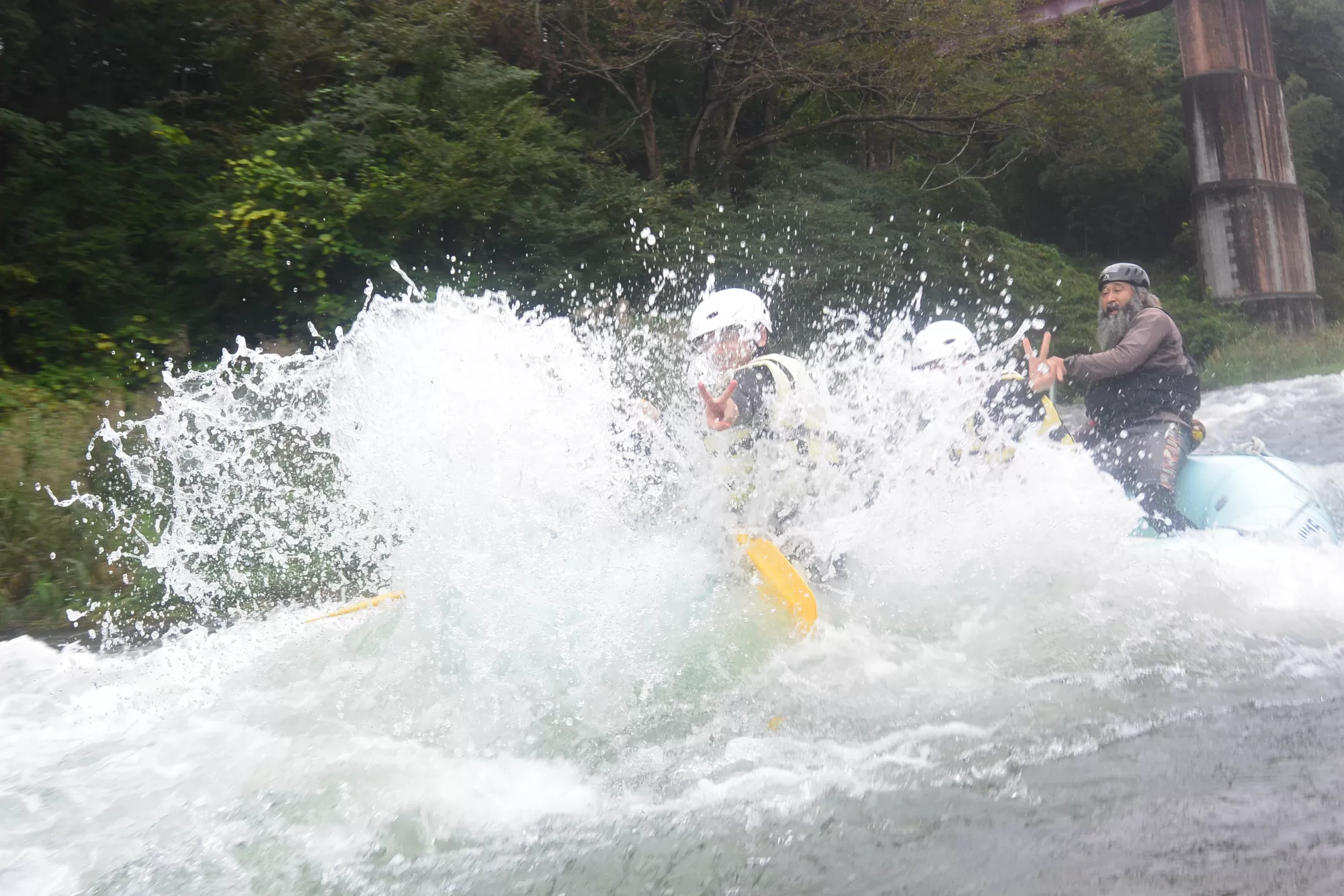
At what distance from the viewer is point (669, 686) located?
16.4ft

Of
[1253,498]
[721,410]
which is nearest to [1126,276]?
[1253,498]

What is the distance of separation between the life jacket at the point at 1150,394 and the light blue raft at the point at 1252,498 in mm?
319

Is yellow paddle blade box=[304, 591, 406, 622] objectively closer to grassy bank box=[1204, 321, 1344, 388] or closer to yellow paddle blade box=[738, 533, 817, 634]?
yellow paddle blade box=[738, 533, 817, 634]

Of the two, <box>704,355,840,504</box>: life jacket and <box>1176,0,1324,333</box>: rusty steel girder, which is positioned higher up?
<box>1176,0,1324,333</box>: rusty steel girder

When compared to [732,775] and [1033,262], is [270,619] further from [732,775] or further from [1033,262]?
[1033,262]

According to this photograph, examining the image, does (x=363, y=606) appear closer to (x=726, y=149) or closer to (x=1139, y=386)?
(x=1139, y=386)

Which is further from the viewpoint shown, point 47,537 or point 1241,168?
point 1241,168

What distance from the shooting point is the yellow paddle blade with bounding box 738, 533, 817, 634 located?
5270 mm

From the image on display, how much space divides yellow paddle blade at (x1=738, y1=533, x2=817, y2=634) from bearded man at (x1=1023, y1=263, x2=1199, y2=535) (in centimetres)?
222

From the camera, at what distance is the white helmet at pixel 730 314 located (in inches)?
239

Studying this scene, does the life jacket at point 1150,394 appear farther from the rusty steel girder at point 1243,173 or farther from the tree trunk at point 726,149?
the rusty steel girder at point 1243,173

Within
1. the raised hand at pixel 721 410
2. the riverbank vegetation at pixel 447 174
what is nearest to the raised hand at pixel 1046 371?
the raised hand at pixel 721 410

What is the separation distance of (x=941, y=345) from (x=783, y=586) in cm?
214

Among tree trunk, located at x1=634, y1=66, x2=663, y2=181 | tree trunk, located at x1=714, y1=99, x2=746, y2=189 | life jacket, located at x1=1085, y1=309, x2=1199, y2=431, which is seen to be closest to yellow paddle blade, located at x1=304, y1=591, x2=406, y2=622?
life jacket, located at x1=1085, y1=309, x2=1199, y2=431
